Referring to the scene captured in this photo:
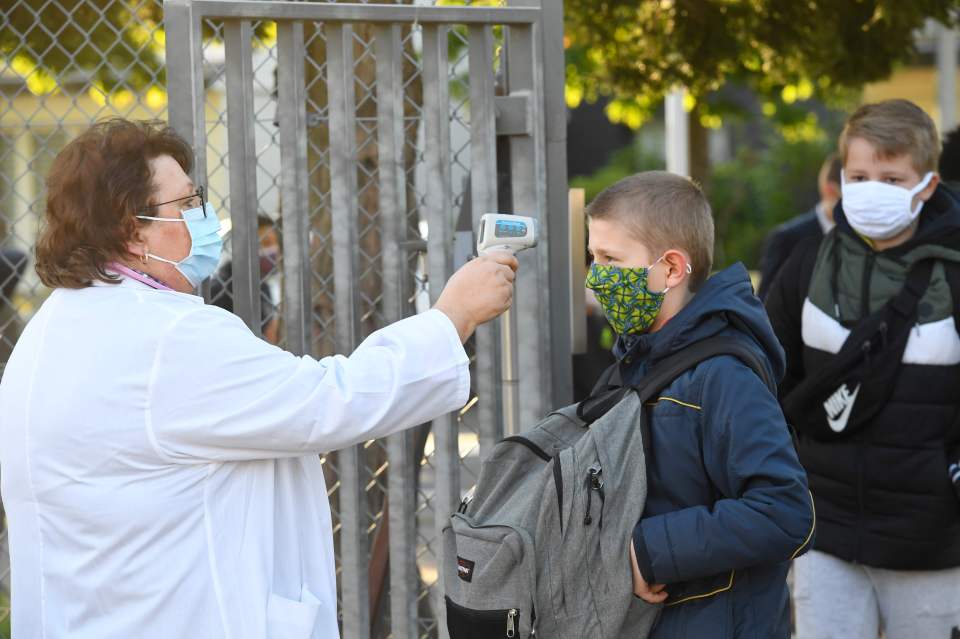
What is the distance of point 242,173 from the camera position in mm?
2908

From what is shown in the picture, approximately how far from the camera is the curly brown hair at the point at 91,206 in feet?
7.27

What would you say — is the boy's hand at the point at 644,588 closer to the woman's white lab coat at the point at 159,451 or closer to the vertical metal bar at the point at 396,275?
the woman's white lab coat at the point at 159,451

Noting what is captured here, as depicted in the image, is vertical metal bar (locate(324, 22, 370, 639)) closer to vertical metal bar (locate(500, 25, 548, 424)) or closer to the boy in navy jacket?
vertical metal bar (locate(500, 25, 548, 424))

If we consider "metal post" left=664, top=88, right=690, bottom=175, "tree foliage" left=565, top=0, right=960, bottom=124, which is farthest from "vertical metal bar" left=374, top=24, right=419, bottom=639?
"metal post" left=664, top=88, right=690, bottom=175

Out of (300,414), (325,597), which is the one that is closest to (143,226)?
(300,414)

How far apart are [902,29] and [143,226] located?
425 centimetres

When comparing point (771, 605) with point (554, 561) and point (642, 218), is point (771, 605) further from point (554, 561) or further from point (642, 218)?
point (642, 218)

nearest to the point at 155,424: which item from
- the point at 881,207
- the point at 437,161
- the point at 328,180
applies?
the point at 437,161

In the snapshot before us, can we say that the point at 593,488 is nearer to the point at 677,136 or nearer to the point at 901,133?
the point at 901,133

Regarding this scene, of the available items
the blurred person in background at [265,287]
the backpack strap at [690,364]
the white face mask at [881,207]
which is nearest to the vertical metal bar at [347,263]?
the backpack strap at [690,364]

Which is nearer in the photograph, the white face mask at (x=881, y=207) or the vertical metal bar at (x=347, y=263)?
the vertical metal bar at (x=347, y=263)

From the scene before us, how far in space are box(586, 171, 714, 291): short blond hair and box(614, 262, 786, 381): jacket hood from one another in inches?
3.3

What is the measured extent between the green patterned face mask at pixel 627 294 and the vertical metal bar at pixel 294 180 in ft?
2.79

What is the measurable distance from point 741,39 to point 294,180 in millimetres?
3806
